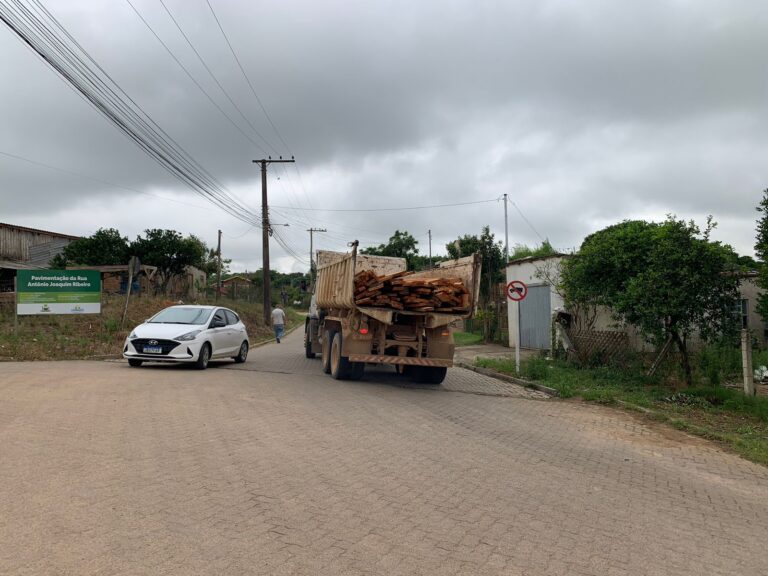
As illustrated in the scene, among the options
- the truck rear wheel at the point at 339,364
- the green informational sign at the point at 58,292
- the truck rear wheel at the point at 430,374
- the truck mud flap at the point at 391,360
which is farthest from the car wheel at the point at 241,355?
the green informational sign at the point at 58,292

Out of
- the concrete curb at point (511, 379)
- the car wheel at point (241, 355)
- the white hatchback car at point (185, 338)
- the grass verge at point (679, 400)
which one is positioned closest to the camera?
the grass verge at point (679, 400)

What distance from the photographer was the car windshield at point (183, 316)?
14367 millimetres

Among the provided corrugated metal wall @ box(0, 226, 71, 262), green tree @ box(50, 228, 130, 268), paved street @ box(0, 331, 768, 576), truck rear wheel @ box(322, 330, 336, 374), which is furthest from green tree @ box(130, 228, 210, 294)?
paved street @ box(0, 331, 768, 576)

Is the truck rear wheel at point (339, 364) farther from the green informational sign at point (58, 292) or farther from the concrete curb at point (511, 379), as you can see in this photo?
the green informational sign at point (58, 292)

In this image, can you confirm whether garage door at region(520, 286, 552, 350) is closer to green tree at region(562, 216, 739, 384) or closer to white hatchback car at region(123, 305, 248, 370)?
green tree at region(562, 216, 739, 384)

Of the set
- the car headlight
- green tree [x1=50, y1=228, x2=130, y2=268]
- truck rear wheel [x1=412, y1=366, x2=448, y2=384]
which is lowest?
truck rear wheel [x1=412, y1=366, x2=448, y2=384]

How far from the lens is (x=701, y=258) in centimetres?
1119

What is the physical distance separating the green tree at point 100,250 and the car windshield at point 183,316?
16.3m

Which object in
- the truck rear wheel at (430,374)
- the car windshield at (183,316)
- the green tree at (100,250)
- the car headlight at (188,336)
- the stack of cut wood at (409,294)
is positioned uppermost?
the green tree at (100,250)

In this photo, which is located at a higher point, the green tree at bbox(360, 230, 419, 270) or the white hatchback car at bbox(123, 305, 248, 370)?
the green tree at bbox(360, 230, 419, 270)

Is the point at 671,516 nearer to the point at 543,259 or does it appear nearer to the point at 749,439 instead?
the point at 749,439

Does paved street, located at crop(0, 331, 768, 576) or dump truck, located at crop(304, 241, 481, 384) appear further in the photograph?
dump truck, located at crop(304, 241, 481, 384)

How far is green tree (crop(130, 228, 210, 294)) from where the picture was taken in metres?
29.9

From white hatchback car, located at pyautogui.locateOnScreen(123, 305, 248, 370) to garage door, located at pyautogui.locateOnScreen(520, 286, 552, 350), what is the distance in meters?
10.0
